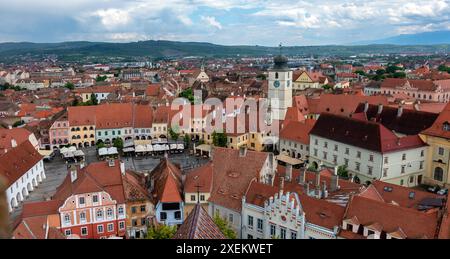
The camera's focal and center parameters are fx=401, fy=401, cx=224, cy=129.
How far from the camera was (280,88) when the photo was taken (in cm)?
6938

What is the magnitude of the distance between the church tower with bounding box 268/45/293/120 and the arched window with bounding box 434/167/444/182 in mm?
27728

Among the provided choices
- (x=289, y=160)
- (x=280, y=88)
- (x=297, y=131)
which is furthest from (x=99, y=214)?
(x=280, y=88)

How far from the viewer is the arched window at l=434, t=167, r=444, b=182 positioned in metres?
46.4

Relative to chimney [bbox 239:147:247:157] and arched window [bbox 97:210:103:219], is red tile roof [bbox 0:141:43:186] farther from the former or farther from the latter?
chimney [bbox 239:147:247:157]

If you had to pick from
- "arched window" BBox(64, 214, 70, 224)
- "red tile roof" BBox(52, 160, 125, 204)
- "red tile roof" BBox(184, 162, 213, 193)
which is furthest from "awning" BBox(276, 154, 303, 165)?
"arched window" BBox(64, 214, 70, 224)

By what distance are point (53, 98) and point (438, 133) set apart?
104948 millimetres

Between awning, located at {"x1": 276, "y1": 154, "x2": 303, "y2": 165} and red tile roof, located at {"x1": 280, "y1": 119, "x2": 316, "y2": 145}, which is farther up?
red tile roof, located at {"x1": 280, "y1": 119, "x2": 316, "y2": 145}

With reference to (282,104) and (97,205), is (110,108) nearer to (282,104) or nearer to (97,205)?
(282,104)

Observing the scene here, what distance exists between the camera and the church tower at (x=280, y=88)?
6888cm

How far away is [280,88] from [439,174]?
29997 mm

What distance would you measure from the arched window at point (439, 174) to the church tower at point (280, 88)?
27.7 m

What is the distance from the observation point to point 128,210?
1384 inches

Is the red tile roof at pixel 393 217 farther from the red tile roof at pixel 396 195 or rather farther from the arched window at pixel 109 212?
the arched window at pixel 109 212

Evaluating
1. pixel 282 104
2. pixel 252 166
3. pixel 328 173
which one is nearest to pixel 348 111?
pixel 282 104
